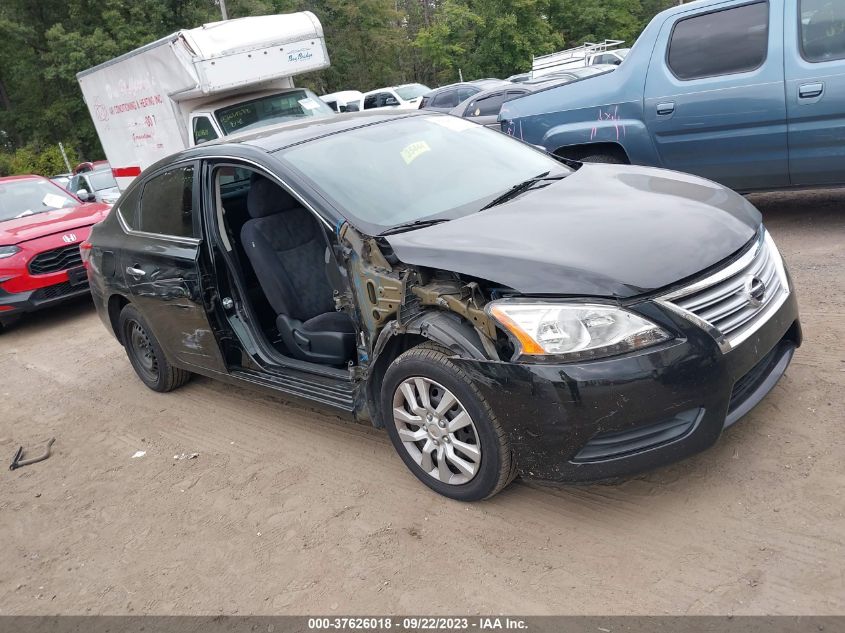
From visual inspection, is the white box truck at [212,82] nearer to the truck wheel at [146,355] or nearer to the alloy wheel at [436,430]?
the truck wheel at [146,355]

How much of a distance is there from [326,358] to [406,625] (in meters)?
1.70

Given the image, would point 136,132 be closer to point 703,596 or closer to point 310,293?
point 310,293

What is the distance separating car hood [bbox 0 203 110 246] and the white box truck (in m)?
2.95

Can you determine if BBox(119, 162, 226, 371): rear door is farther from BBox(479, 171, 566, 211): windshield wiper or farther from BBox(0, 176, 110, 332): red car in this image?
BBox(0, 176, 110, 332): red car

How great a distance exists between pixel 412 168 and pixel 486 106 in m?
9.52

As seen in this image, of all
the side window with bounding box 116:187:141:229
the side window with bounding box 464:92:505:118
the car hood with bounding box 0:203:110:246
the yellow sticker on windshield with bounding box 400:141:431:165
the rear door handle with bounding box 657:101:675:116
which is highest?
the yellow sticker on windshield with bounding box 400:141:431:165

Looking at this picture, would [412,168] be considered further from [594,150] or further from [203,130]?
[203,130]

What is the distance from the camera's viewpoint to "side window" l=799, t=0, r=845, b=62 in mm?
5242

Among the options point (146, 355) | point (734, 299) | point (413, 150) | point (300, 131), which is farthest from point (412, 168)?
point (146, 355)

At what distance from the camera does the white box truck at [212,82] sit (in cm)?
1069

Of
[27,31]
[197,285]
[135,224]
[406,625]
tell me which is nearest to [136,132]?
[135,224]

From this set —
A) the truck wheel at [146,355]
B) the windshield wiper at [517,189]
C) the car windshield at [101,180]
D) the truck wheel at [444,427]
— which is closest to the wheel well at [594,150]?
the windshield wiper at [517,189]

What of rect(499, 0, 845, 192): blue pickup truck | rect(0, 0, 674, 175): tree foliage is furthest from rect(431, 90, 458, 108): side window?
rect(0, 0, 674, 175): tree foliage

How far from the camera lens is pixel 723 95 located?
5.71m
